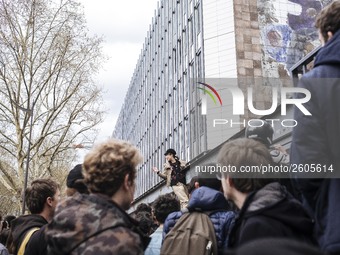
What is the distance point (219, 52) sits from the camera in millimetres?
24938

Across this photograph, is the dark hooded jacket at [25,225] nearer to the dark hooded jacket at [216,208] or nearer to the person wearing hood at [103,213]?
the dark hooded jacket at [216,208]

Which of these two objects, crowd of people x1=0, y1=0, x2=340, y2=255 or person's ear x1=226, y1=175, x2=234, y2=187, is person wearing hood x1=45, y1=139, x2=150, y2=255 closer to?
crowd of people x1=0, y1=0, x2=340, y2=255

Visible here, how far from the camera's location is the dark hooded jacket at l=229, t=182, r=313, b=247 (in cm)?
221

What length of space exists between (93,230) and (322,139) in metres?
1.38

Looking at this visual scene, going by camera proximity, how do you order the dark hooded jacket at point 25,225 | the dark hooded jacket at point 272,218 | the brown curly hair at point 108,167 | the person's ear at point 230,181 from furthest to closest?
the dark hooded jacket at point 25,225, the person's ear at point 230,181, the brown curly hair at point 108,167, the dark hooded jacket at point 272,218

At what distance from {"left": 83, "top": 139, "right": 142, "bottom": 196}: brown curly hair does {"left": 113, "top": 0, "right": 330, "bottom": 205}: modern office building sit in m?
16.0

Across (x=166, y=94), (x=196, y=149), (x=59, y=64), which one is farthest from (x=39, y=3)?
(x=166, y=94)

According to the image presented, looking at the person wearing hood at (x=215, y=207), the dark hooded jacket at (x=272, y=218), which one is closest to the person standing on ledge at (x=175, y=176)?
the person wearing hood at (x=215, y=207)

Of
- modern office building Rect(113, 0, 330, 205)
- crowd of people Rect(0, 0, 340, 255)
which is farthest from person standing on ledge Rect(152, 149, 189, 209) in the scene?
modern office building Rect(113, 0, 330, 205)

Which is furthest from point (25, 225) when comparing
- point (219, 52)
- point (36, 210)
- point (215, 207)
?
point (219, 52)

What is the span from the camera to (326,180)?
234 cm

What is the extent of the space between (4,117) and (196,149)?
11.7 meters

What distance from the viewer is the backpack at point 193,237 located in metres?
3.49

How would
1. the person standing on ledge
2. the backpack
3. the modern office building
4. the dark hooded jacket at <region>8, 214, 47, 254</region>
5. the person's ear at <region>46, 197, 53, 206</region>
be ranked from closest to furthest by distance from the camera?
the backpack, the dark hooded jacket at <region>8, 214, 47, 254</region>, the person's ear at <region>46, 197, 53, 206</region>, the person standing on ledge, the modern office building
